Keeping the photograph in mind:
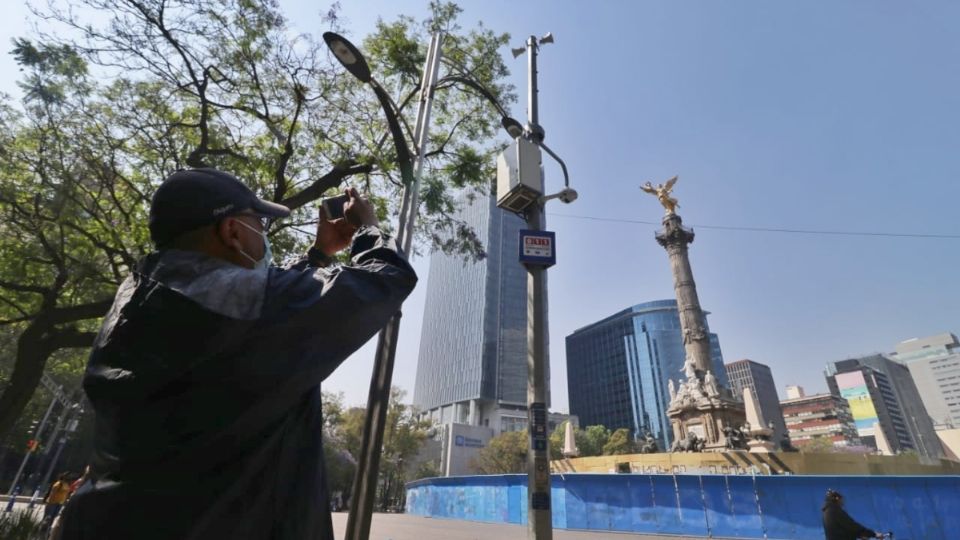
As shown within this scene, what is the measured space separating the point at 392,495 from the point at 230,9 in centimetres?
4599

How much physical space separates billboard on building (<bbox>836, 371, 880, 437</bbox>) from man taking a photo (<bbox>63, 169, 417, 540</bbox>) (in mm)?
122555

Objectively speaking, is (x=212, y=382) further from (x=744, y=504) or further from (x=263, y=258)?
(x=744, y=504)

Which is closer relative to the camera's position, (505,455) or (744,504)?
(744,504)

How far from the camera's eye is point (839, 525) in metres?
6.39

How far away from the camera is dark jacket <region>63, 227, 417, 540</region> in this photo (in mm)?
989

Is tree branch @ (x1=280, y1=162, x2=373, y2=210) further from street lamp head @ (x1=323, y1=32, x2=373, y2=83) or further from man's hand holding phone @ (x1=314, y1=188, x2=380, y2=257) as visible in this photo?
man's hand holding phone @ (x1=314, y1=188, x2=380, y2=257)

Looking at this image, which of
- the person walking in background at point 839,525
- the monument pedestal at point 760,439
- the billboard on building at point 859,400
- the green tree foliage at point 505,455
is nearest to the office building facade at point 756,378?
the billboard on building at point 859,400

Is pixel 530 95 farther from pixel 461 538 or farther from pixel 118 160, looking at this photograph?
pixel 461 538

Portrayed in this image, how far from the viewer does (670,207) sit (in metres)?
31.8

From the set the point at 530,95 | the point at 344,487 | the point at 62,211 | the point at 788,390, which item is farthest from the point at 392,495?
the point at 788,390

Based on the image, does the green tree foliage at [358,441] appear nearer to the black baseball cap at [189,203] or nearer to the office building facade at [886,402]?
the black baseball cap at [189,203]

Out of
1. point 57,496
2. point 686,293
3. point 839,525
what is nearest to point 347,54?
point 839,525

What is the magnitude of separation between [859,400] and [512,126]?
124967 mm

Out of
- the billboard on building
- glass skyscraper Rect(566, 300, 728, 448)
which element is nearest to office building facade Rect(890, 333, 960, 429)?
the billboard on building
